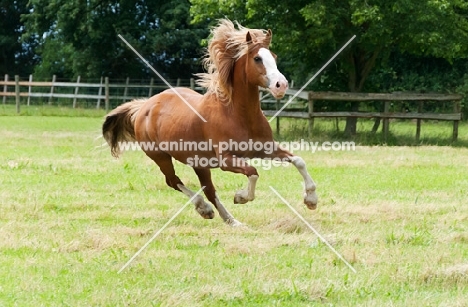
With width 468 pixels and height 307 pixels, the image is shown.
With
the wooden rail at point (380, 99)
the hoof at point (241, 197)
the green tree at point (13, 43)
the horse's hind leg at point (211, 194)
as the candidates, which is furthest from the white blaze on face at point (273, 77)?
the green tree at point (13, 43)

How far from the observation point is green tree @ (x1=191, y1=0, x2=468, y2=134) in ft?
57.9

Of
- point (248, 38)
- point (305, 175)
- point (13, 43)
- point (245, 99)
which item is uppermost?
point (13, 43)

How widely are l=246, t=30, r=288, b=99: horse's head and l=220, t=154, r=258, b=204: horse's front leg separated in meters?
0.70

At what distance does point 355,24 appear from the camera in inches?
699

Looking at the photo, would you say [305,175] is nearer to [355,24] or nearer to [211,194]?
[211,194]

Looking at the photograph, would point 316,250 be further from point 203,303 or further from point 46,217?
point 46,217

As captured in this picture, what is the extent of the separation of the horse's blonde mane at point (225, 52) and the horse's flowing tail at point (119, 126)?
177 cm

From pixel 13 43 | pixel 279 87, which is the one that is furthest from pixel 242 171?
pixel 13 43

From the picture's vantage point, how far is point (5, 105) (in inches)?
1334

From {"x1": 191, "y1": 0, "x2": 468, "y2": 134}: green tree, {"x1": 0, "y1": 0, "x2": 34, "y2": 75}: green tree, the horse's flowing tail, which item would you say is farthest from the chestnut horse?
{"x1": 0, "y1": 0, "x2": 34, "y2": 75}: green tree

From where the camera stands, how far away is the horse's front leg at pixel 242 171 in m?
7.06

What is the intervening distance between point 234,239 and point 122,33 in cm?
2862

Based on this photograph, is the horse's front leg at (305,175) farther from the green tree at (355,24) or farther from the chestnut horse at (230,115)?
the green tree at (355,24)

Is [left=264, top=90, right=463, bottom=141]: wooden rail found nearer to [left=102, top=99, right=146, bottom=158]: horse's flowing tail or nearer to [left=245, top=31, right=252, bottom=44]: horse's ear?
[left=102, top=99, right=146, bottom=158]: horse's flowing tail
